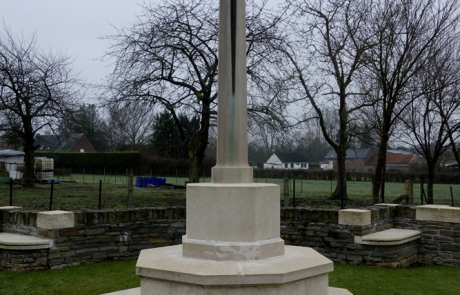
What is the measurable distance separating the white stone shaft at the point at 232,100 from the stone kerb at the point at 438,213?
→ 5399 mm

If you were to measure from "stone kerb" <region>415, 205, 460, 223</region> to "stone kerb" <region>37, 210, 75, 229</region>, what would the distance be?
21.8ft

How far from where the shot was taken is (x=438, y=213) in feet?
28.0

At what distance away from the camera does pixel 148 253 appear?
4918 mm

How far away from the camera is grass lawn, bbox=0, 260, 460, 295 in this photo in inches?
244

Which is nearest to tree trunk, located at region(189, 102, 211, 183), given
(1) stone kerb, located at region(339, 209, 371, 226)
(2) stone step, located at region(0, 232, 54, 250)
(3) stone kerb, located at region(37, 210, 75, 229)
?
(1) stone kerb, located at region(339, 209, 371, 226)

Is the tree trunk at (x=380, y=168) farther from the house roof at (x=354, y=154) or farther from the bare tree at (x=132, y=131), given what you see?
the house roof at (x=354, y=154)

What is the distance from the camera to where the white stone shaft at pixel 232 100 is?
4.74 m

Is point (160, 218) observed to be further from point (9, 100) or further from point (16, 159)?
point (16, 159)

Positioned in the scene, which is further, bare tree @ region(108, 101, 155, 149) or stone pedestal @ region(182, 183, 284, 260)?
bare tree @ region(108, 101, 155, 149)

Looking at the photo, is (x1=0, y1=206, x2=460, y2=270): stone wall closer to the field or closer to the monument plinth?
the field

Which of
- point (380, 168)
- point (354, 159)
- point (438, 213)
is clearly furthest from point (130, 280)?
point (354, 159)

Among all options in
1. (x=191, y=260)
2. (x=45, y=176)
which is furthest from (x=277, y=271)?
(x=45, y=176)

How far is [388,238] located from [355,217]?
67 cm

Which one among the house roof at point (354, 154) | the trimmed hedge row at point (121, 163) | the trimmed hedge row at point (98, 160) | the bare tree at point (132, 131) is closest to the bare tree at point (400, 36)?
the bare tree at point (132, 131)
